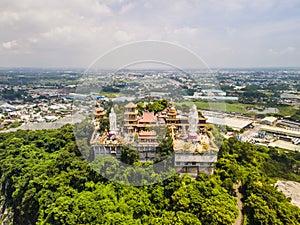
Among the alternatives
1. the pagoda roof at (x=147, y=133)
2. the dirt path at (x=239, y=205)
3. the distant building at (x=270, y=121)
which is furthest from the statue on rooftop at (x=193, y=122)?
the distant building at (x=270, y=121)

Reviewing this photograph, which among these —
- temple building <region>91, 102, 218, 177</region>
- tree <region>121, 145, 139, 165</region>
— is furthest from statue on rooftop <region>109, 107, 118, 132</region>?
tree <region>121, 145, 139, 165</region>

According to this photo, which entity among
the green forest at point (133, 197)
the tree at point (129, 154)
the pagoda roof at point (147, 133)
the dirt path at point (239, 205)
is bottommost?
the dirt path at point (239, 205)

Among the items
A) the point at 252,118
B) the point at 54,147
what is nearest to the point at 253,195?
the point at 54,147

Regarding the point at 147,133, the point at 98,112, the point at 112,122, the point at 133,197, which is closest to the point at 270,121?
the point at 147,133

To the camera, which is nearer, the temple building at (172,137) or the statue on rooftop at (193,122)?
the temple building at (172,137)

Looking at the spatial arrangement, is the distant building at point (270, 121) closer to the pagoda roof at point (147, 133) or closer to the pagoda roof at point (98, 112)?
the pagoda roof at point (147, 133)

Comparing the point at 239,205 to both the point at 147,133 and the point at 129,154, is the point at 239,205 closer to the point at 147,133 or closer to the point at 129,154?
the point at 147,133

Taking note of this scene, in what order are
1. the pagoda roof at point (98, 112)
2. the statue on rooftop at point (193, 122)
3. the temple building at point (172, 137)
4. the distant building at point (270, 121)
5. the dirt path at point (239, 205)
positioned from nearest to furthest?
the dirt path at point (239, 205)
the temple building at point (172, 137)
the statue on rooftop at point (193, 122)
the pagoda roof at point (98, 112)
the distant building at point (270, 121)

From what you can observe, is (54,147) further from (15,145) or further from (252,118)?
(252,118)
